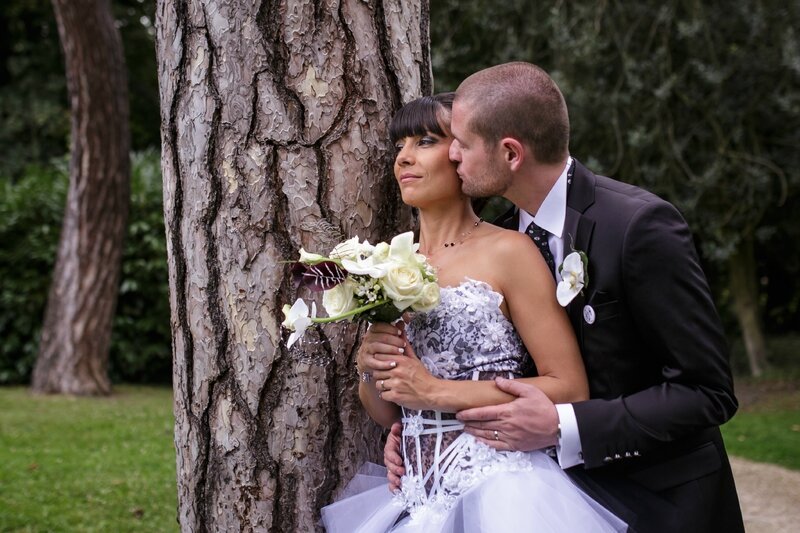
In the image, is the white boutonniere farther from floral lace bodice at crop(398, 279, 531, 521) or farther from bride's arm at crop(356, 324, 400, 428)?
bride's arm at crop(356, 324, 400, 428)

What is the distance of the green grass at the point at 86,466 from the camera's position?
17.1 ft

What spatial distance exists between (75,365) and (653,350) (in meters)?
8.68

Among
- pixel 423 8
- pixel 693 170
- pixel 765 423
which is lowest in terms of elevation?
pixel 765 423

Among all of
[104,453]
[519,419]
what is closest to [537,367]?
[519,419]

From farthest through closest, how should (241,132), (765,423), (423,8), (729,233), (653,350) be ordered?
(729,233) < (765,423) < (423,8) < (241,132) < (653,350)

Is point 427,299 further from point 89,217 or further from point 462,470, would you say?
point 89,217

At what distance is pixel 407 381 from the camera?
2469 mm

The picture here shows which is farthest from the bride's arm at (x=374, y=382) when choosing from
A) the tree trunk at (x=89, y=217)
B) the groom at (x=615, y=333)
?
the tree trunk at (x=89, y=217)

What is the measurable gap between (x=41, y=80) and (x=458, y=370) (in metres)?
16.1

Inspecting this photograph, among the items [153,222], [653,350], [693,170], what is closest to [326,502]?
[653,350]

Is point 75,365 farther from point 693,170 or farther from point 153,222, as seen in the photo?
point 693,170

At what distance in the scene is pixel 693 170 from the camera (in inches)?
447

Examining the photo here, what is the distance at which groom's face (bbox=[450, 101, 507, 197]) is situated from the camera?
104 inches

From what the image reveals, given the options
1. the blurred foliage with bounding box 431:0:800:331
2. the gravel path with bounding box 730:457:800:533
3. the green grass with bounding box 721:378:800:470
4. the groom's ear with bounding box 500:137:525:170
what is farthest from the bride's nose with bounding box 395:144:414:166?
the blurred foliage with bounding box 431:0:800:331
